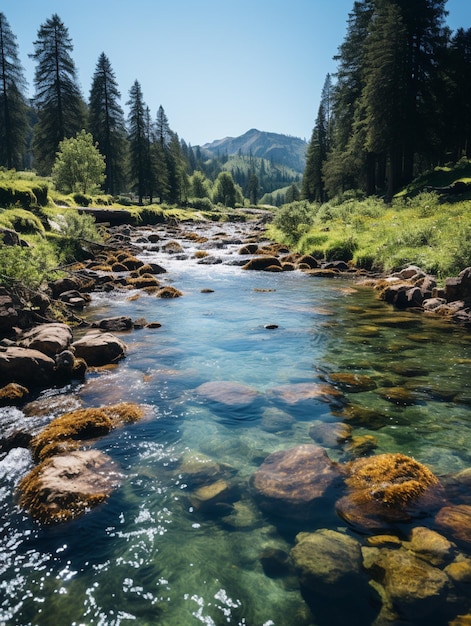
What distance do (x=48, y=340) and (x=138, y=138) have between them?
57152 mm

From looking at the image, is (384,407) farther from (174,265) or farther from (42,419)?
(174,265)

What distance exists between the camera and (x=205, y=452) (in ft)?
18.0

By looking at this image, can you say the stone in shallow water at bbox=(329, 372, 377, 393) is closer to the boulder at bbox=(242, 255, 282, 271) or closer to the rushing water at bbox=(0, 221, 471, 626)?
the rushing water at bbox=(0, 221, 471, 626)

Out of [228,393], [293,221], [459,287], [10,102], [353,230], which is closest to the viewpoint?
[228,393]

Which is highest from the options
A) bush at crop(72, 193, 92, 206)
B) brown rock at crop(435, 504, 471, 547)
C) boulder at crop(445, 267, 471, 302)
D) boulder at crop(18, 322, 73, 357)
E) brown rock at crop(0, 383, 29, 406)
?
bush at crop(72, 193, 92, 206)

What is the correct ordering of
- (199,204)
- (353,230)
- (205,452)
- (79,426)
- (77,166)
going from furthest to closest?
(199,204)
(77,166)
(353,230)
(79,426)
(205,452)

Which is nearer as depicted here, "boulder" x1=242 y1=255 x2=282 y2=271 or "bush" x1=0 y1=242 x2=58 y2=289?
"bush" x1=0 y1=242 x2=58 y2=289

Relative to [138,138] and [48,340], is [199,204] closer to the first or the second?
[138,138]

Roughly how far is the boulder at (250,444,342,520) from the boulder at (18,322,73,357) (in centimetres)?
533

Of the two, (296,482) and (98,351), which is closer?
(296,482)

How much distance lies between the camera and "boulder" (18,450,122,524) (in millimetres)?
4254

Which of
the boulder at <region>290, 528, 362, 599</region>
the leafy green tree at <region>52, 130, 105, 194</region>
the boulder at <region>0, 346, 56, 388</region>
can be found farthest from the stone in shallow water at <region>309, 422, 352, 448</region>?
the leafy green tree at <region>52, 130, 105, 194</region>

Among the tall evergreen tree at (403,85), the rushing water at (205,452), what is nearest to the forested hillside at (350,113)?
the tall evergreen tree at (403,85)

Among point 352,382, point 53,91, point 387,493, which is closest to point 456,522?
point 387,493
